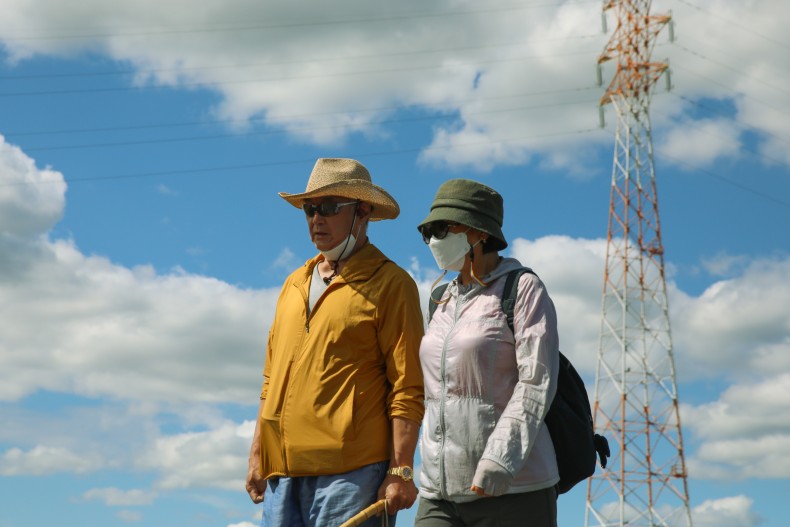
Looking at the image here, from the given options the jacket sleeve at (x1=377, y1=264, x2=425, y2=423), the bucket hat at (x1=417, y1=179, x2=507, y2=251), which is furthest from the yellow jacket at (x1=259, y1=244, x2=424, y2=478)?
the bucket hat at (x1=417, y1=179, x2=507, y2=251)

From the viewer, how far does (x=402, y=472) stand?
4602mm

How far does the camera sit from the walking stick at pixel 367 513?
4.43 m

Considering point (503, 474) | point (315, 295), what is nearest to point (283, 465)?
point (315, 295)

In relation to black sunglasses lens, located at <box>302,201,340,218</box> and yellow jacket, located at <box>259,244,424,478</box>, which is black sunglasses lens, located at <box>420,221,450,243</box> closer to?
yellow jacket, located at <box>259,244,424,478</box>

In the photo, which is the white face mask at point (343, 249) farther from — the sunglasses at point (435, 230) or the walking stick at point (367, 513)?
the walking stick at point (367, 513)

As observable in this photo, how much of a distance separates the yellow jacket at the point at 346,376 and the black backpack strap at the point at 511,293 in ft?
1.87

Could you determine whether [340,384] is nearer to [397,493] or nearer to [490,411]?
[397,493]

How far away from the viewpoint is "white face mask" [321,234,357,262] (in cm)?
512

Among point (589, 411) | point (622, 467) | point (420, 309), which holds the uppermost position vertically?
point (622, 467)

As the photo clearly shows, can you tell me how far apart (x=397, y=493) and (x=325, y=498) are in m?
0.32

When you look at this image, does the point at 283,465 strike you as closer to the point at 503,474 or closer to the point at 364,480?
the point at 364,480

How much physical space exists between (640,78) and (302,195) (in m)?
26.9

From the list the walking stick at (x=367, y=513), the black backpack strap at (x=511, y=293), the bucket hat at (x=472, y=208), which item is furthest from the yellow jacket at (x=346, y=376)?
the black backpack strap at (x=511, y=293)

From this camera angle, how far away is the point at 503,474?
411 cm
